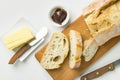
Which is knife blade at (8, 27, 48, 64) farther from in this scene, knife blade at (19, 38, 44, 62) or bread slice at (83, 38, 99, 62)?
bread slice at (83, 38, 99, 62)

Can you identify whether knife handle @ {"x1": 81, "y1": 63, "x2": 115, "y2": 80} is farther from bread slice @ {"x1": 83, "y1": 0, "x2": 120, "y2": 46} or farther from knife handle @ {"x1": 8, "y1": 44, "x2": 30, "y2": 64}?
knife handle @ {"x1": 8, "y1": 44, "x2": 30, "y2": 64}

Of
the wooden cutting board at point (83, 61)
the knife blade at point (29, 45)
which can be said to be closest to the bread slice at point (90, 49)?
the wooden cutting board at point (83, 61)

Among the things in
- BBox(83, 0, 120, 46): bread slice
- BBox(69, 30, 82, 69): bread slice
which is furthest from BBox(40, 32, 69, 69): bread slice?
BBox(83, 0, 120, 46): bread slice

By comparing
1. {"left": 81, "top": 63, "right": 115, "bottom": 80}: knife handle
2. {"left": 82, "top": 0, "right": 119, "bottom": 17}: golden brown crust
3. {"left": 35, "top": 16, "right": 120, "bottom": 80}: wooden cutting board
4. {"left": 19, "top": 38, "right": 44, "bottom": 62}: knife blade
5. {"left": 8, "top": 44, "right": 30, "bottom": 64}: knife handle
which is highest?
{"left": 82, "top": 0, "right": 119, "bottom": 17}: golden brown crust

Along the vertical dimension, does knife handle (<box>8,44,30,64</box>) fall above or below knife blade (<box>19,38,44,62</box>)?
above

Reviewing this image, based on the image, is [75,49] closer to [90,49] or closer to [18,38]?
[90,49]

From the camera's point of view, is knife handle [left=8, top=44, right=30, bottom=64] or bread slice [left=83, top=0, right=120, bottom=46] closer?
bread slice [left=83, top=0, right=120, bottom=46]
